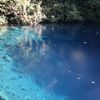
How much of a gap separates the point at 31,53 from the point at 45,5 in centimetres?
750

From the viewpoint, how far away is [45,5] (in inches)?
850

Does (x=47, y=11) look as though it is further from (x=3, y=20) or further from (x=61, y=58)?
(x=61, y=58)

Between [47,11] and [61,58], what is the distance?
7.36 m

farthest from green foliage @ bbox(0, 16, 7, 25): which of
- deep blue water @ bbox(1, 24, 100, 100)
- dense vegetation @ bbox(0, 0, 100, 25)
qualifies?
deep blue water @ bbox(1, 24, 100, 100)

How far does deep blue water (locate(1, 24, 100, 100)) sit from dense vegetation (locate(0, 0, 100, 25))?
0.81m

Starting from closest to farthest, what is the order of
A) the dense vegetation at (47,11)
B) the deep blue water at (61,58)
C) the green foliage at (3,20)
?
1. the deep blue water at (61,58)
2. the green foliage at (3,20)
3. the dense vegetation at (47,11)

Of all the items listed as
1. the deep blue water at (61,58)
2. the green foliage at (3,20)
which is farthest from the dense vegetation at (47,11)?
the deep blue water at (61,58)

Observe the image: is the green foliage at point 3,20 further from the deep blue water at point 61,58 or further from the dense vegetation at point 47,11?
the deep blue water at point 61,58

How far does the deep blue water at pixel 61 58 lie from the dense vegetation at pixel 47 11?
0.81 m

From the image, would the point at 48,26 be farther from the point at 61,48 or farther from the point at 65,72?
the point at 65,72

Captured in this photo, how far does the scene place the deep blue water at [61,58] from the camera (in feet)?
37.7

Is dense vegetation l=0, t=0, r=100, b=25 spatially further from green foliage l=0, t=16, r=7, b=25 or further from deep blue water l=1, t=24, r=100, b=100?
deep blue water l=1, t=24, r=100, b=100

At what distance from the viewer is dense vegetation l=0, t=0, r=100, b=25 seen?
19.7m

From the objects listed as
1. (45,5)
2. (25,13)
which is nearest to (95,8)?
(45,5)
